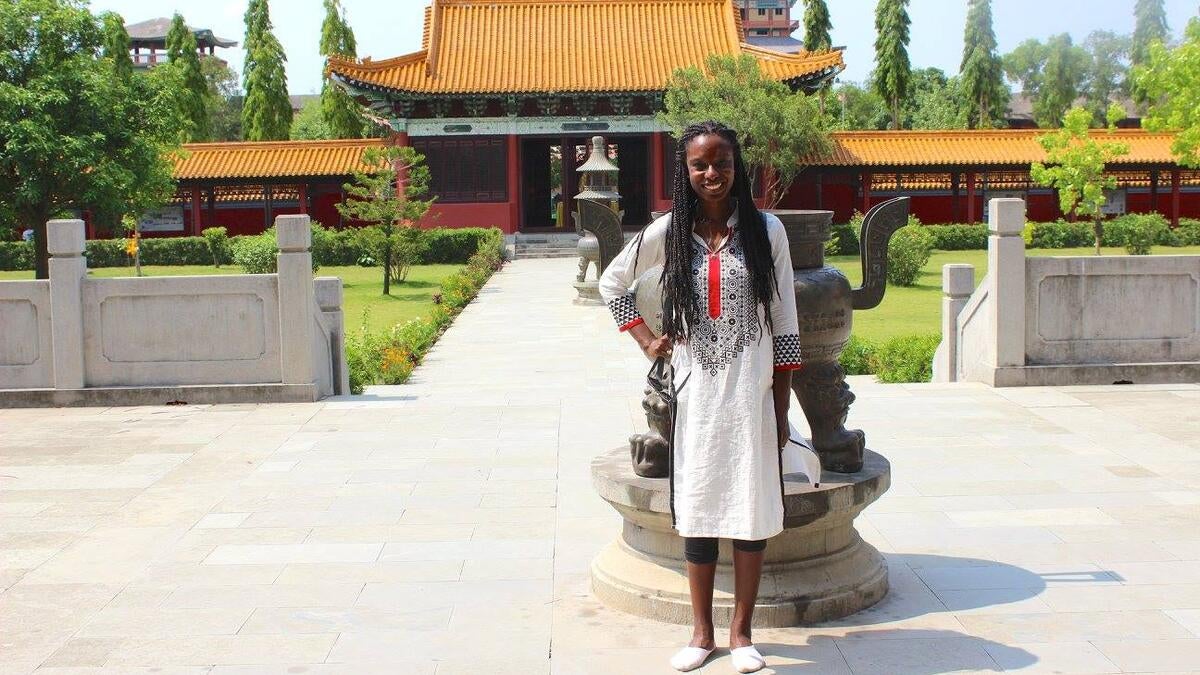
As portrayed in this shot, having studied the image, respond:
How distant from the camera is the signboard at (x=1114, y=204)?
32.0 metres

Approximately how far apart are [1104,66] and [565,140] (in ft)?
120

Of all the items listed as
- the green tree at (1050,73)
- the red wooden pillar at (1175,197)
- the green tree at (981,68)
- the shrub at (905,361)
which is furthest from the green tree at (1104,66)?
the shrub at (905,361)

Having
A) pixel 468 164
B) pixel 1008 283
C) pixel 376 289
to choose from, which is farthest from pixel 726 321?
pixel 468 164

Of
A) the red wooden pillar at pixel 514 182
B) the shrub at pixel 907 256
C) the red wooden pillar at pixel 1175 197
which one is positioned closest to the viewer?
the shrub at pixel 907 256

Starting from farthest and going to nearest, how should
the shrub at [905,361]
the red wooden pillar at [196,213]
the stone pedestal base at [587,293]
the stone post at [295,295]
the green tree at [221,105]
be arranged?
the green tree at [221,105] < the red wooden pillar at [196,213] < the stone pedestal base at [587,293] < the shrub at [905,361] < the stone post at [295,295]

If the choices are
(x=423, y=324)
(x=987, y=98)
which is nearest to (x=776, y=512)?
(x=423, y=324)

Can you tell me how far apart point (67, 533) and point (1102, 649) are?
14.1ft

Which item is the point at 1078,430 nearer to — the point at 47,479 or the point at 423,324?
the point at 47,479

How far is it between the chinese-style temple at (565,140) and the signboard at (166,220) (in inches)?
5.8

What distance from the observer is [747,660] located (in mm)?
3916

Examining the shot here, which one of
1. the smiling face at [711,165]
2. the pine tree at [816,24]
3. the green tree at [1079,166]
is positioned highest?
the pine tree at [816,24]

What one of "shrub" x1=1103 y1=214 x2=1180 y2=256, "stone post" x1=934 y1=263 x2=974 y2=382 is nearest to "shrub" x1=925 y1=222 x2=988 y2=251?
"shrub" x1=1103 y1=214 x2=1180 y2=256

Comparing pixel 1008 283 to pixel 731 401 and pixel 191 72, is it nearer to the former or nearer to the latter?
pixel 731 401

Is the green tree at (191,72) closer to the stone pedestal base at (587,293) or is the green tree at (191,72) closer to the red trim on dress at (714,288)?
the stone pedestal base at (587,293)
